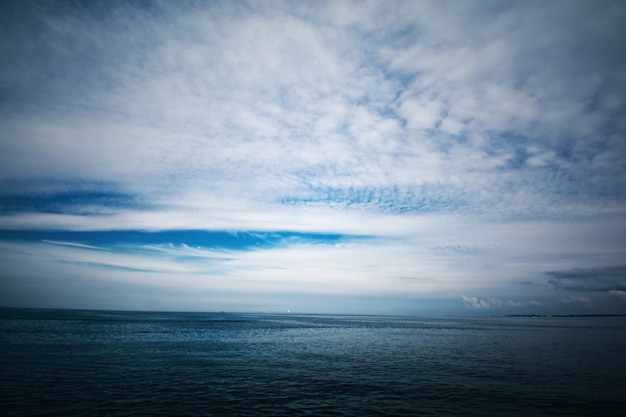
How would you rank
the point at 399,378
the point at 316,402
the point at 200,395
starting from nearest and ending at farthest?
the point at 316,402
the point at 200,395
the point at 399,378

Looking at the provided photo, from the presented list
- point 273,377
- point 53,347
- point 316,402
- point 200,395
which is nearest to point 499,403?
point 316,402

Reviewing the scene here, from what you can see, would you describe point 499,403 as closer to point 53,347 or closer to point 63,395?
point 63,395

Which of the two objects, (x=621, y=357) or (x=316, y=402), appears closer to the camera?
(x=316, y=402)

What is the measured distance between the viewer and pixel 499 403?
2286 cm

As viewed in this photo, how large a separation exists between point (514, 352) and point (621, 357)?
509 inches

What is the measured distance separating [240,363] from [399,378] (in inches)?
720

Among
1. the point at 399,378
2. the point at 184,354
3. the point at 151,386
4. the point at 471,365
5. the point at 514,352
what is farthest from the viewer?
the point at 514,352

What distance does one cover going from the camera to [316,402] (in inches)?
890

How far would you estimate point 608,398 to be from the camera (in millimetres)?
24578

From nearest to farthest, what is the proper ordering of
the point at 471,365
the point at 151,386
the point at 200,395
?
the point at 200,395 < the point at 151,386 < the point at 471,365

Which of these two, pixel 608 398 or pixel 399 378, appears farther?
pixel 399 378

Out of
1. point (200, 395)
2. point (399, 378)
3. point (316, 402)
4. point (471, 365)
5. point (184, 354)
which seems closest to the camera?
point (316, 402)

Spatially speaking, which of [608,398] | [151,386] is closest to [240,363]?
[151,386]

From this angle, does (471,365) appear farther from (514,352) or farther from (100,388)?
(100,388)
